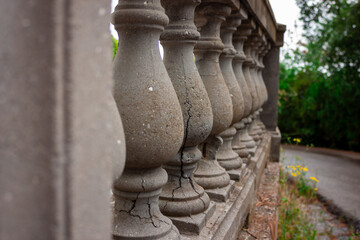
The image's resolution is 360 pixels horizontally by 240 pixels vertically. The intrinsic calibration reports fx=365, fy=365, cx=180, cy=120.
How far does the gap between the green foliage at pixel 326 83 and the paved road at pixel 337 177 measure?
1464mm

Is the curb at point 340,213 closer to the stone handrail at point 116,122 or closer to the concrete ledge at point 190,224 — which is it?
the stone handrail at point 116,122

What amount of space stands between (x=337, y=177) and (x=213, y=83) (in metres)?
5.20

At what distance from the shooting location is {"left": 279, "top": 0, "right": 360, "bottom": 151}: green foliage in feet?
27.8

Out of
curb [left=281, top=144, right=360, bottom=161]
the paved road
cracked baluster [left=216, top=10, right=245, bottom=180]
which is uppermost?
cracked baluster [left=216, top=10, right=245, bottom=180]

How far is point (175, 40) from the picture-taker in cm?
159

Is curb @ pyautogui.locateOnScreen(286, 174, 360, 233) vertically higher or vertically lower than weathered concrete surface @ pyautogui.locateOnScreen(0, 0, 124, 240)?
lower

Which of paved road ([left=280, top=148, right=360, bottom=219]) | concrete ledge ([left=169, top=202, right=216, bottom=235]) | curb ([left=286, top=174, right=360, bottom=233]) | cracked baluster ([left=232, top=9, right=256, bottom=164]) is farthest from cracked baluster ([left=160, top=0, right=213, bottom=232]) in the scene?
paved road ([left=280, top=148, right=360, bottom=219])

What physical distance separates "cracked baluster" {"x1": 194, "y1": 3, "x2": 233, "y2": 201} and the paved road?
3.09 metres

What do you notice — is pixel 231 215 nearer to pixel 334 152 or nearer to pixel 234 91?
pixel 234 91

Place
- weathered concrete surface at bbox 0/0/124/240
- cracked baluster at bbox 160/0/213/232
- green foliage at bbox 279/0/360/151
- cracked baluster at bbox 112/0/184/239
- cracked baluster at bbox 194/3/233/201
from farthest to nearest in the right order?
green foliage at bbox 279/0/360/151
cracked baluster at bbox 194/3/233/201
cracked baluster at bbox 160/0/213/232
cracked baluster at bbox 112/0/184/239
weathered concrete surface at bbox 0/0/124/240

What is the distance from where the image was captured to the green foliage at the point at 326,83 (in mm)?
8477

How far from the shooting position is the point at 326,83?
31.2ft

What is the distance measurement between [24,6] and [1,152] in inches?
9.2

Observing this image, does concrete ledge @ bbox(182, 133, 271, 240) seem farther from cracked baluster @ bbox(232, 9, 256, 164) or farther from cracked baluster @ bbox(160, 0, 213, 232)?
cracked baluster @ bbox(232, 9, 256, 164)
